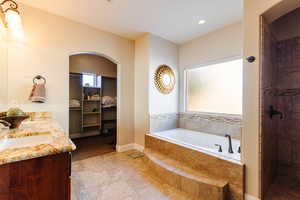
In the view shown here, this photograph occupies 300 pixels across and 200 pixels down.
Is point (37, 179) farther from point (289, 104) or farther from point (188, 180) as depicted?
point (289, 104)

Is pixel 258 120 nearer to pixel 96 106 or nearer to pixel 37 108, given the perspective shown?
pixel 37 108

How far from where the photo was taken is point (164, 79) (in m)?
3.25

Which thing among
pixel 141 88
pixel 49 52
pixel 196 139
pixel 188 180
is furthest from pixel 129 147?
pixel 49 52

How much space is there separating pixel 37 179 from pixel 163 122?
2.59 m

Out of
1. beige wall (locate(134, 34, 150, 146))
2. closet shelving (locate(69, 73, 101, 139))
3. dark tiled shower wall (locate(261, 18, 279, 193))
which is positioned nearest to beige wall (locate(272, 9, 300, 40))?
dark tiled shower wall (locate(261, 18, 279, 193))

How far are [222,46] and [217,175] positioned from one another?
2.40 metres

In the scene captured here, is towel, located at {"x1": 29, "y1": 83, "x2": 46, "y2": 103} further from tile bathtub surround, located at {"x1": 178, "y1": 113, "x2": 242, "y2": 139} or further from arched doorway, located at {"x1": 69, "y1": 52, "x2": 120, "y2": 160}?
tile bathtub surround, located at {"x1": 178, "y1": 113, "x2": 242, "y2": 139}

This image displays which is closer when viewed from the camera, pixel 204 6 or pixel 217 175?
pixel 217 175

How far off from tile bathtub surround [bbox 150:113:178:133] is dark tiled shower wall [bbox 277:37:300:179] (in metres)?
1.96

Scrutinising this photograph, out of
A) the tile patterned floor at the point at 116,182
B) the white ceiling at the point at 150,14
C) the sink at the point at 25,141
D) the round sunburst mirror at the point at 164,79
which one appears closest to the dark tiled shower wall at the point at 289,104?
the white ceiling at the point at 150,14

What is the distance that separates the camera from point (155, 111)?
308 centimetres

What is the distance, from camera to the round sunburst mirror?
3131mm

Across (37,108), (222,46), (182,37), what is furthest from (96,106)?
(222,46)

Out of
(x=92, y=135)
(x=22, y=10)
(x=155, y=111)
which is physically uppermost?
(x=22, y=10)
